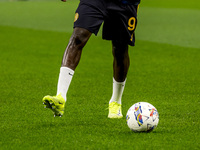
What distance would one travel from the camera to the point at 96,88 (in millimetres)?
9312

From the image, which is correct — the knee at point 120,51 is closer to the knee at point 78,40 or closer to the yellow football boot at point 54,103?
the knee at point 78,40

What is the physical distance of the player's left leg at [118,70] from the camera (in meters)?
6.60

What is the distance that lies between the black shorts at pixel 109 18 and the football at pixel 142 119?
0.99 m

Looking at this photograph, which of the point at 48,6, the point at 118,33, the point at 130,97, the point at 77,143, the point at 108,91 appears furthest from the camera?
the point at 48,6

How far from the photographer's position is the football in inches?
225

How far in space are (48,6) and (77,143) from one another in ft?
80.6

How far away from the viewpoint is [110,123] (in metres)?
6.34

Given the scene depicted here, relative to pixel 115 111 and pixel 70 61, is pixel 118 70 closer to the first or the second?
pixel 115 111

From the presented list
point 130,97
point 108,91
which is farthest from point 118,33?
point 108,91

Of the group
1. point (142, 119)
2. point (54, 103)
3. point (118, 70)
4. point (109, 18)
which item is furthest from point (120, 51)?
point (54, 103)

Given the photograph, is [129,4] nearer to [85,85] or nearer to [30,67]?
[85,85]

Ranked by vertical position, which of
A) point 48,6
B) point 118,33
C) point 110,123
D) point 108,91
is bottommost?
point 48,6

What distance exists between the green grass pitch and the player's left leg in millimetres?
174

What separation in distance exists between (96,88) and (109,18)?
3171 mm
